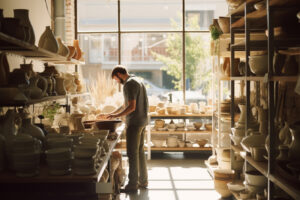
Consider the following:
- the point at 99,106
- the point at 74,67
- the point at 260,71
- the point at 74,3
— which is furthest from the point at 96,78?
the point at 260,71

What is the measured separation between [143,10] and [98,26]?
1001 mm

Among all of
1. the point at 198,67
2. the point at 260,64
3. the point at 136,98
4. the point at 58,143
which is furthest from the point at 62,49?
the point at 198,67

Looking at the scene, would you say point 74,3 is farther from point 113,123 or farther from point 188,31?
point 113,123

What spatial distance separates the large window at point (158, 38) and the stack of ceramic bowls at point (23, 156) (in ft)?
16.8

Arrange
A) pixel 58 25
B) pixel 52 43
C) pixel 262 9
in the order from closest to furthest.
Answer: pixel 262 9 < pixel 52 43 < pixel 58 25

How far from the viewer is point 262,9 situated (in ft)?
9.24

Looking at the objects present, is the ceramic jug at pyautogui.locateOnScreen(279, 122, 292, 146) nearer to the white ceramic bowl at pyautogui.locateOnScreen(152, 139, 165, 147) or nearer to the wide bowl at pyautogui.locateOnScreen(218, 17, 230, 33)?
the wide bowl at pyautogui.locateOnScreen(218, 17, 230, 33)

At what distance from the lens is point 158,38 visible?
24.0 ft

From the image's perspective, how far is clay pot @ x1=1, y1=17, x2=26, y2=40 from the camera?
2.46 meters

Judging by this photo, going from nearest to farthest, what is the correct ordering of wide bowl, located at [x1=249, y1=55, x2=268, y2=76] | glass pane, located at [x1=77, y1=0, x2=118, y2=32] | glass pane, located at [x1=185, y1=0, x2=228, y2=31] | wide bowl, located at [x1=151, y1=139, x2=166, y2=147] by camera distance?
wide bowl, located at [x1=249, y1=55, x2=268, y2=76] → wide bowl, located at [x1=151, y1=139, x2=166, y2=147] → glass pane, located at [x1=185, y1=0, x2=228, y2=31] → glass pane, located at [x1=77, y1=0, x2=118, y2=32]

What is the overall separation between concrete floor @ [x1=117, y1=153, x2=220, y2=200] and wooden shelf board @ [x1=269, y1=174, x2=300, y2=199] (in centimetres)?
193

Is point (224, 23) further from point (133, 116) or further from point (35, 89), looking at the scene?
point (35, 89)

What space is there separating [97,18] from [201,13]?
2171 millimetres

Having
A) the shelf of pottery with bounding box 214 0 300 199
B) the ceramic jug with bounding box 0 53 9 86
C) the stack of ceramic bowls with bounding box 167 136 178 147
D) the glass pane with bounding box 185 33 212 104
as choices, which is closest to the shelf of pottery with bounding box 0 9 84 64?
the ceramic jug with bounding box 0 53 9 86
